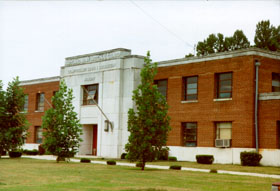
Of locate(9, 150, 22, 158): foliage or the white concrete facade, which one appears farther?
the white concrete facade

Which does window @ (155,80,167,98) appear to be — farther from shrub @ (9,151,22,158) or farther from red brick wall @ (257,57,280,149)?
shrub @ (9,151,22,158)

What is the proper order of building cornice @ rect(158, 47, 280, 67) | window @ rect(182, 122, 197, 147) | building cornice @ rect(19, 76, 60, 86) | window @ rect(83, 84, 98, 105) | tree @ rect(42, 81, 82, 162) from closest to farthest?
tree @ rect(42, 81, 82, 162) → building cornice @ rect(158, 47, 280, 67) → window @ rect(182, 122, 197, 147) → window @ rect(83, 84, 98, 105) → building cornice @ rect(19, 76, 60, 86)

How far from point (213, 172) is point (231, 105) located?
10.7 m

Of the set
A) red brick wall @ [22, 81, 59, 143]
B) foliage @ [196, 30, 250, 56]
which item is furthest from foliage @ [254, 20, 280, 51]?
red brick wall @ [22, 81, 59, 143]

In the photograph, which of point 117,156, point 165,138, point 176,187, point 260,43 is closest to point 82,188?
point 176,187

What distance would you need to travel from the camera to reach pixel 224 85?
36406 mm

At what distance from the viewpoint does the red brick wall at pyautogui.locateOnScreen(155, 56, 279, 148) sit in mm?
Result: 34156

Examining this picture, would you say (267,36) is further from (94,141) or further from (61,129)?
(61,129)

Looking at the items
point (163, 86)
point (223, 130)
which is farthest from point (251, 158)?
point (163, 86)

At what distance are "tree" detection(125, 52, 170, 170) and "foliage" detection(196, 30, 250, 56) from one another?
1577 inches

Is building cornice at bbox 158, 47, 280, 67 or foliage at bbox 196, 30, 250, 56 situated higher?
foliage at bbox 196, 30, 250, 56

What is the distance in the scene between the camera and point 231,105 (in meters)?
35.3

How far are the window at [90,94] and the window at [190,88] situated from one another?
1009cm

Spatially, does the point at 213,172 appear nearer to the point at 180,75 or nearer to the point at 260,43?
the point at 180,75
